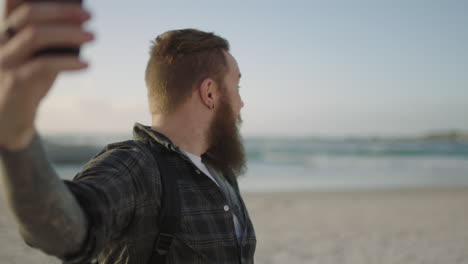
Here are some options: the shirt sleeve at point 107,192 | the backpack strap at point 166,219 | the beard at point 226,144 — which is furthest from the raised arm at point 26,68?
the beard at point 226,144

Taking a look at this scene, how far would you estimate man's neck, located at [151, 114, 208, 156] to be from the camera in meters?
1.63

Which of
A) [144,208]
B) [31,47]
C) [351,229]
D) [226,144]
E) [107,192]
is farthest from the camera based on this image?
[351,229]

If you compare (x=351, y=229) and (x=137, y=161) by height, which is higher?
(x=137, y=161)

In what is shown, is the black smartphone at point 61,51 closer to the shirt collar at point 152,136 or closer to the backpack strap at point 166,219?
the backpack strap at point 166,219

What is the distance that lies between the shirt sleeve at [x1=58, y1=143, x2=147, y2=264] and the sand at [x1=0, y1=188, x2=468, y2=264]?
4.67m

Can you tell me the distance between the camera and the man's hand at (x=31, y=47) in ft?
1.98

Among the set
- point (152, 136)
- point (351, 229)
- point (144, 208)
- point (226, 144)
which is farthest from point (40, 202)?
point (351, 229)

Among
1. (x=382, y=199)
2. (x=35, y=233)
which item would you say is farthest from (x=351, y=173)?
(x=35, y=233)

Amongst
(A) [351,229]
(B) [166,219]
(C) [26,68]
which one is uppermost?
(C) [26,68]

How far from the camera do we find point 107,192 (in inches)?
41.3

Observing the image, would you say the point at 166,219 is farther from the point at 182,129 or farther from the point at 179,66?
the point at 179,66

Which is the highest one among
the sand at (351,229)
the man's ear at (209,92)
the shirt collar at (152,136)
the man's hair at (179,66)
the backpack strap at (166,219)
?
the man's hair at (179,66)

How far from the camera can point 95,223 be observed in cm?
93

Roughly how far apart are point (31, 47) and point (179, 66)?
1052 millimetres
